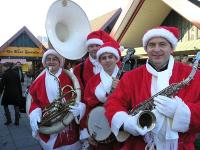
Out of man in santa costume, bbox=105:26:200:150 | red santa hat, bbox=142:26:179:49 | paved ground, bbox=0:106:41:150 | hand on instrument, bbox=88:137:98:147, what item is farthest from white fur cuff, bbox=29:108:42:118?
paved ground, bbox=0:106:41:150

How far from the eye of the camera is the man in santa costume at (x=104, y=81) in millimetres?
3326

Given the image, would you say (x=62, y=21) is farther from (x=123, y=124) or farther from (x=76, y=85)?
(x=123, y=124)

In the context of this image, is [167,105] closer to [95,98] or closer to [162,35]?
[162,35]

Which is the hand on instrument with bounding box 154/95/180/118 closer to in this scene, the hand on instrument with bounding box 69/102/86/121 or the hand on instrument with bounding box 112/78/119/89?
the hand on instrument with bounding box 112/78/119/89

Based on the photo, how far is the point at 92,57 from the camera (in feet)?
12.8

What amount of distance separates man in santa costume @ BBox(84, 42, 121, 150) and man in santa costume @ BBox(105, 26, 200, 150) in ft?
2.09

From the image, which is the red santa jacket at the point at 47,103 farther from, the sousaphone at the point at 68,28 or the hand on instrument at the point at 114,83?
the hand on instrument at the point at 114,83

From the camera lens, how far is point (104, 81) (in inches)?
133

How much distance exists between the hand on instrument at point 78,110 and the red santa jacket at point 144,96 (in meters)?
0.86

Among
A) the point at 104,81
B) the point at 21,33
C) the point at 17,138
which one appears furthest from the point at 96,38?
the point at 21,33

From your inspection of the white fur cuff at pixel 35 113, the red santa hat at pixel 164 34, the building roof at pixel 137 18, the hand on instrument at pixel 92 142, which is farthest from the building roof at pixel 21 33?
the red santa hat at pixel 164 34

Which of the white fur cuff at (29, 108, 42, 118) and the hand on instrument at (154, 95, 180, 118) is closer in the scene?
the hand on instrument at (154, 95, 180, 118)

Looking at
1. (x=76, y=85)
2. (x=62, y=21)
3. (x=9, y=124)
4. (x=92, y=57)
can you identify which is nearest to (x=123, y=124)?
(x=76, y=85)

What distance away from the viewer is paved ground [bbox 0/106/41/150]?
5902mm
